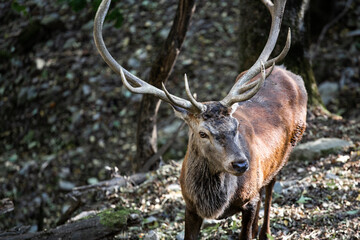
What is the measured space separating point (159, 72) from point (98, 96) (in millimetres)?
3426

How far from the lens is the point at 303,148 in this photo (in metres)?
6.07

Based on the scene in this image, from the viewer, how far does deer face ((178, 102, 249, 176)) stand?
3381 mm

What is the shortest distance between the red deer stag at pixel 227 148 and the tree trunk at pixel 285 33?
197cm

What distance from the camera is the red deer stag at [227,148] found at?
3.54 meters

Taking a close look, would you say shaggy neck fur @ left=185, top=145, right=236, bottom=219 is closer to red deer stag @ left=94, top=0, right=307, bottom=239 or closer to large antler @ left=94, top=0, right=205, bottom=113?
red deer stag @ left=94, top=0, right=307, bottom=239

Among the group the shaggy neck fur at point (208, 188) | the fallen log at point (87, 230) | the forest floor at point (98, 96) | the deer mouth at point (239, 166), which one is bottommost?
the forest floor at point (98, 96)

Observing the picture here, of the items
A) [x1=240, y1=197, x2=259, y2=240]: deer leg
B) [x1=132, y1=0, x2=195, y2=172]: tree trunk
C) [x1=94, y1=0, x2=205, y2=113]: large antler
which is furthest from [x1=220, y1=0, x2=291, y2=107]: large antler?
[x1=132, y1=0, x2=195, y2=172]: tree trunk

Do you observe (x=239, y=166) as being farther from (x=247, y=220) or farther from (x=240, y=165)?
(x=247, y=220)

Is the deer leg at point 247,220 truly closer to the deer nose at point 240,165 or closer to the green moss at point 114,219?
the deer nose at point 240,165

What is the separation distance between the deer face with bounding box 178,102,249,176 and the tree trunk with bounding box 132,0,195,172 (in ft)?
7.55

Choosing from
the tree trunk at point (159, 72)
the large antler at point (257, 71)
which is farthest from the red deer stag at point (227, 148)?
the tree trunk at point (159, 72)

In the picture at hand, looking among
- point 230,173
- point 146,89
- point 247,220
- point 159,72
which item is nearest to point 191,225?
point 247,220

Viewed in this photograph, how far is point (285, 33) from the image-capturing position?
6.27m

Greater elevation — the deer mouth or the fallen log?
the deer mouth
